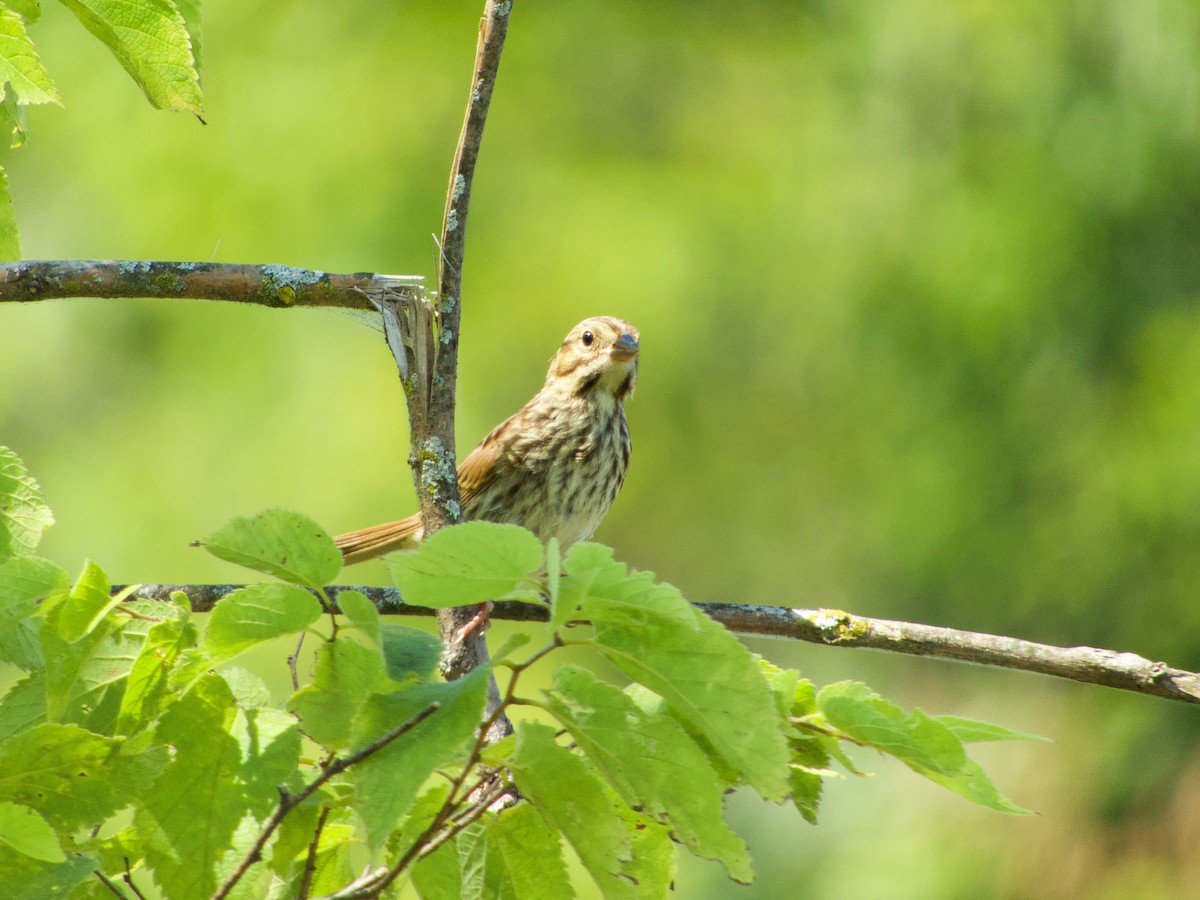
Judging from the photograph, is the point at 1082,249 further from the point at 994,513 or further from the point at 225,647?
the point at 225,647

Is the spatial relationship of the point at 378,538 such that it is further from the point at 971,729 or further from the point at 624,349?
the point at 971,729

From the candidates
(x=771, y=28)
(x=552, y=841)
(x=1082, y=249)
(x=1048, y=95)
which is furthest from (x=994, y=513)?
(x=552, y=841)

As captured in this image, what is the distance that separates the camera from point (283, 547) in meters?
1.34

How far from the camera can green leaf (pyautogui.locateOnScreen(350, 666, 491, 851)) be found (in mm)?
1163

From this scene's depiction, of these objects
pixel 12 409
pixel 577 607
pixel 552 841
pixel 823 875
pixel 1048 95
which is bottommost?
pixel 823 875

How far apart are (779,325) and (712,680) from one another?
21.8 ft

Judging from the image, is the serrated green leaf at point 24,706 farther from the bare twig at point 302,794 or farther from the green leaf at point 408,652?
the green leaf at point 408,652

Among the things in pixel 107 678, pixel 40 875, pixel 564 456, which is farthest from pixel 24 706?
pixel 564 456

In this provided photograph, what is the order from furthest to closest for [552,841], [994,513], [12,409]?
[12,409] → [994,513] → [552,841]

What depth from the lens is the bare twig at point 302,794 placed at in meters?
1.23

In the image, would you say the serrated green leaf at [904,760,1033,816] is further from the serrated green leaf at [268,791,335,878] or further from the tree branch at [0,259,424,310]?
the tree branch at [0,259,424,310]

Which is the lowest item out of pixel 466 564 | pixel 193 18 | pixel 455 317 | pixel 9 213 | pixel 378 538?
pixel 378 538

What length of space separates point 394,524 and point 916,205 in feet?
13.0

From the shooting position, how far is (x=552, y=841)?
1528 mm
